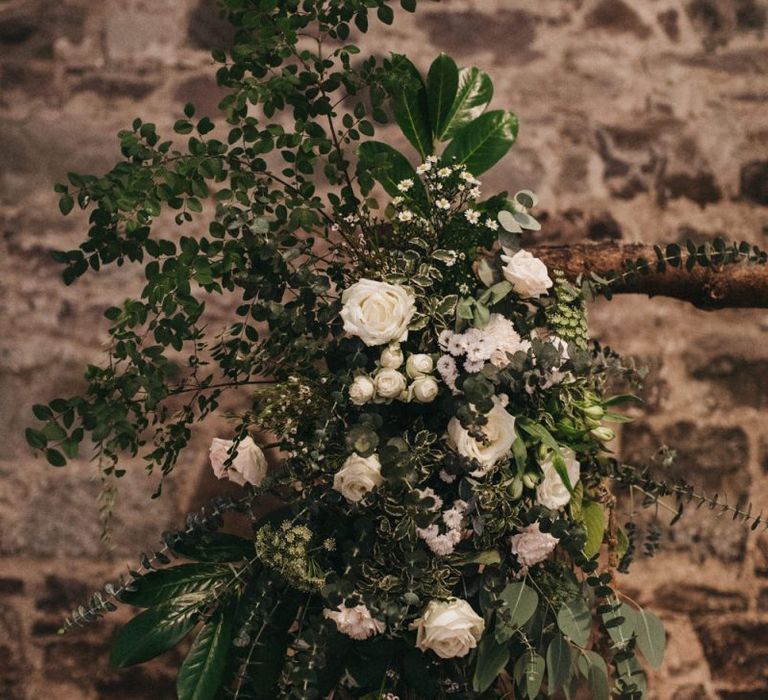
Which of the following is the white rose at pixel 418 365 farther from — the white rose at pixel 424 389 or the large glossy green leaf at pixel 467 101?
the large glossy green leaf at pixel 467 101

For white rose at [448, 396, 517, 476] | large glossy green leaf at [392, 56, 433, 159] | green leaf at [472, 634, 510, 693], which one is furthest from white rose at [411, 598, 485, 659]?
large glossy green leaf at [392, 56, 433, 159]

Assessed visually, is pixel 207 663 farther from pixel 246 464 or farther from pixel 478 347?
pixel 478 347

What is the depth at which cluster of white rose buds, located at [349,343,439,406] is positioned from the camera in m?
1.15

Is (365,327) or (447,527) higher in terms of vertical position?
(365,327)

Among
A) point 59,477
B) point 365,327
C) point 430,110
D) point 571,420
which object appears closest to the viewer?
point 365,327

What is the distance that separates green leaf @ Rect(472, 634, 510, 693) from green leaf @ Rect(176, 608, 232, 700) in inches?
15.8

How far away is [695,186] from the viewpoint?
2004 mm

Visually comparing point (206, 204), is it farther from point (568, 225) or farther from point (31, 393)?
point (568, 225)

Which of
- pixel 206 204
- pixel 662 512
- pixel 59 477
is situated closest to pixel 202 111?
pixel 206 204

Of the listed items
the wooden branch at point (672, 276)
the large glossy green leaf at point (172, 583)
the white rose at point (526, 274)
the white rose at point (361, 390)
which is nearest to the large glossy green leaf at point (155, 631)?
the large glossy green leaf at point (172, 583)

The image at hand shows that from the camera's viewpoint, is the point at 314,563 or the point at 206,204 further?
the point at 206,204

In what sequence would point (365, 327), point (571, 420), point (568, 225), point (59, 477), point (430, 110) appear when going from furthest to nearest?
point (568, 225)
point (59, 477)
point (430, 110)
point (571, 420)
point (365, 327)

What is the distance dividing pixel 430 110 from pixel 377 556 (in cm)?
84

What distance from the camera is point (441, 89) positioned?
1.46 metres
